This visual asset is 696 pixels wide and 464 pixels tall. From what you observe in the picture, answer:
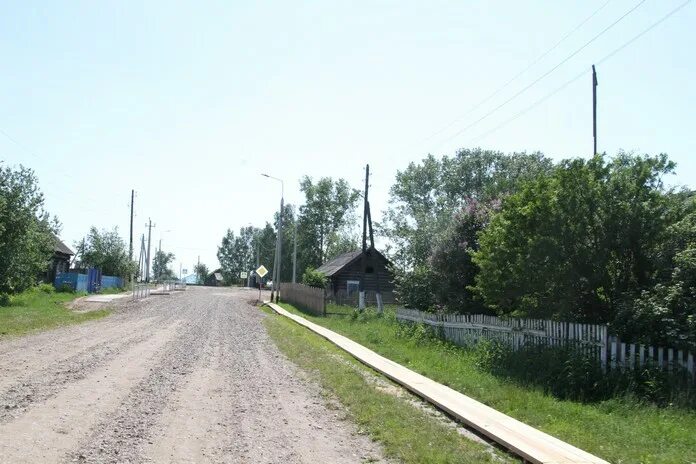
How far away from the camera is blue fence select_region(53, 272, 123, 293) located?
50875 mm

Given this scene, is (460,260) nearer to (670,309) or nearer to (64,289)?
(670,309)

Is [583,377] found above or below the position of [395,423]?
above

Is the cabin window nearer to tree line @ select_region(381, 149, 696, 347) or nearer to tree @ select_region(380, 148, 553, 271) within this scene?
tree @ select_region(380, 148, 553, 271)

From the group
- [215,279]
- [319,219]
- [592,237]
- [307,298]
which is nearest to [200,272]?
[215,279]

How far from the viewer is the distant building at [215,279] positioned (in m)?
163

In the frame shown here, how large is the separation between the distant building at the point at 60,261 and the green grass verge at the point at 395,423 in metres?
50.8

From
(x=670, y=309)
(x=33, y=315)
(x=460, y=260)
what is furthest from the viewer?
(x=33, y=315)

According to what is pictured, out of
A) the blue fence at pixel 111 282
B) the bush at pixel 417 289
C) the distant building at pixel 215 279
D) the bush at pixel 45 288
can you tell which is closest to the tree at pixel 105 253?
the blue fence at pixel 111 282

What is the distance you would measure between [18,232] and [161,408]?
Result: 2836 centimetres

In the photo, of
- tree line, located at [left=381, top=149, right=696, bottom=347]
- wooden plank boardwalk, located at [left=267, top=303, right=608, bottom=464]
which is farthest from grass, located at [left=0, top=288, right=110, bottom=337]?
tree line, located at [left=381, top=149, right=696, bottom=347]

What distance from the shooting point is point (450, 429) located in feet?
26.8

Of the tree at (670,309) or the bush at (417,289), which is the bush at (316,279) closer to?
the bush at (417,289)

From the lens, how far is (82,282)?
172 feet

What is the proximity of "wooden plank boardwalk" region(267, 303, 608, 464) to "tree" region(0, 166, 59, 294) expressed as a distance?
25.5 metres
